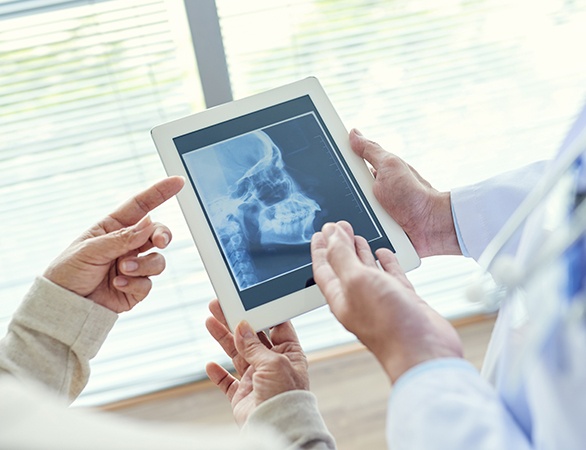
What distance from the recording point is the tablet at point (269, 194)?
907mm

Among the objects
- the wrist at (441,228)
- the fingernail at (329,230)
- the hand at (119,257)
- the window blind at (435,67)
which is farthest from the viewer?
the window blind at (435,67)

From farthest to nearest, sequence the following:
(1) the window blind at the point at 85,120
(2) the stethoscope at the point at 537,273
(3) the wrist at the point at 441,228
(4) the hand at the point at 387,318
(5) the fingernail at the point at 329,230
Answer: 1. (1) the window blind at the point at 85,120
2. (3) the wrist at the point at 441,228
3. (5) the fingernail at the point at 329,230
4. (4) the hand at the point at 387,318
5. (2) the stethoscope at the point at 537,273

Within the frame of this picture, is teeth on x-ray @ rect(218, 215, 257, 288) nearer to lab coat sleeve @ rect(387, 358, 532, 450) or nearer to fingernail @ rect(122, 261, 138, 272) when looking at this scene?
fingernail @ rect(122, 261, 138, 272)

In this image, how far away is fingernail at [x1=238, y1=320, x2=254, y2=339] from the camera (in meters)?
0.88

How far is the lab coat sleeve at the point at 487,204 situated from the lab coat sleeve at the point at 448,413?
0.47 meters

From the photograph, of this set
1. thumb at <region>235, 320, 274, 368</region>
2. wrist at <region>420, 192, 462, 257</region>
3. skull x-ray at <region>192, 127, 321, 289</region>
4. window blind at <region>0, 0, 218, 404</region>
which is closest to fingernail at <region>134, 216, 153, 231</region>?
skull x-ray at <region>192, 127, 321, 289</region>

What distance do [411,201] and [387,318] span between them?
A: 0.42 m

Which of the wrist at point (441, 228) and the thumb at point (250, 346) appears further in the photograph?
the wrist at point (441, 228)

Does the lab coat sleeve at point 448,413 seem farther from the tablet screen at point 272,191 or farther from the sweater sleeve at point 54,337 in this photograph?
the sweater sleeve at point 54,337

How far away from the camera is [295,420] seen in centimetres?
78

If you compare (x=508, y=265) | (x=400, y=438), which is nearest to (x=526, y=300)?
(x=508, y=265)

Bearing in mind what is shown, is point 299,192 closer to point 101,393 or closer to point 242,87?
point 242,87

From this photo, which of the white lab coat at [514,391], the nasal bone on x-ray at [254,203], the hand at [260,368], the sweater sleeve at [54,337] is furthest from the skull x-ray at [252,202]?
the white lab coat at [514,391]

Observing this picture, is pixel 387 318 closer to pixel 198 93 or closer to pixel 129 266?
pixel 129 266
